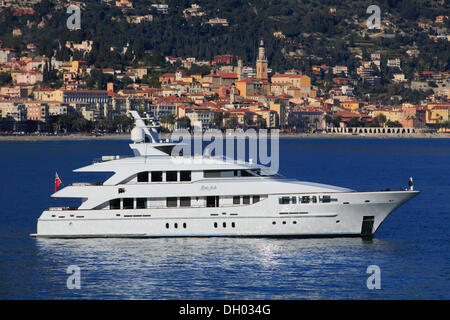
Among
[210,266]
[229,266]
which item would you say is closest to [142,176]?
[210,266]

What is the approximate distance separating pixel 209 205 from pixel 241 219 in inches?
50.2

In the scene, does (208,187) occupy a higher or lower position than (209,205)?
higher

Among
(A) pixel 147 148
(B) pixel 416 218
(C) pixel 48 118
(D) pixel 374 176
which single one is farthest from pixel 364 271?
(C) pixel 48 118

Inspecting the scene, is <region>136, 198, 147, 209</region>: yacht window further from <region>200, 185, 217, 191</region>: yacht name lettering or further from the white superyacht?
<region>200, 185, 217, 191</region>: yacht name lettering

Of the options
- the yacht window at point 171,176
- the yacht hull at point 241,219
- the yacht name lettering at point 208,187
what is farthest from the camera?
the yacht window at point 171,176

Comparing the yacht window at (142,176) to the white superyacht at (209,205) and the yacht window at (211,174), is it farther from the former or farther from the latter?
the yacht window at (211,174)

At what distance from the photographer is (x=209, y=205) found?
35406 millimetres

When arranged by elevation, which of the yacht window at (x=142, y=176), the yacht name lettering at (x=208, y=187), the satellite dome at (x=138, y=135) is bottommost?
the yacht name lettering at (x=208, y=187)

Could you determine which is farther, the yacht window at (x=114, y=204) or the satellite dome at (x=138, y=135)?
the satellite dome at (x=138, y=135)

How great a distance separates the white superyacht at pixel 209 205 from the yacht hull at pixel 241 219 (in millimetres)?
34

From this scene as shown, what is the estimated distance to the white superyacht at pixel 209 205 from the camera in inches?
1375
